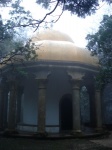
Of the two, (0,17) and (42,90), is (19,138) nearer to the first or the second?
(42,90)

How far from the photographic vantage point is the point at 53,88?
1495 cm

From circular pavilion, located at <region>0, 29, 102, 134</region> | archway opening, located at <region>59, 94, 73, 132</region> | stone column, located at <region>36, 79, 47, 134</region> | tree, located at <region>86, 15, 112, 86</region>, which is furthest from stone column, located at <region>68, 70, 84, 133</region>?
archway opening, located at <region>59, 94, 73, 132</region>

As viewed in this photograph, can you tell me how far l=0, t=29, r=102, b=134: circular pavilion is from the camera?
1230 centimetres

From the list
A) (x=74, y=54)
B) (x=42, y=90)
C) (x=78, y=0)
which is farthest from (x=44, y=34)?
(x=78, y=0)

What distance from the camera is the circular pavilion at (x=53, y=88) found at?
40.4 ft

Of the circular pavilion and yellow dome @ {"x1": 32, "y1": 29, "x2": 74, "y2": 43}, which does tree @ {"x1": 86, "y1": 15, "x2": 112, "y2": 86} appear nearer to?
the circular pavilion

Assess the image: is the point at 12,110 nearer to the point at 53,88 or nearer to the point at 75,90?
the point at 53,88

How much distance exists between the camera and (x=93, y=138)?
12250mm

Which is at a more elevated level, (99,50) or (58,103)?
(99,50)

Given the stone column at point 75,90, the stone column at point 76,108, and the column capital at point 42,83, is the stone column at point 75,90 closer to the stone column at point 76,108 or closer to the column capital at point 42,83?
the stone column at point 76,108

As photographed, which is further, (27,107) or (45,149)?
(27,107)

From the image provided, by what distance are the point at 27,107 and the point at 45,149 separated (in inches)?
228

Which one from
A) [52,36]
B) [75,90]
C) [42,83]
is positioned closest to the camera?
[42,83]

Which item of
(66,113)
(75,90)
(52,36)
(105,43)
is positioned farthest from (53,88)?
(105,43)
